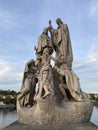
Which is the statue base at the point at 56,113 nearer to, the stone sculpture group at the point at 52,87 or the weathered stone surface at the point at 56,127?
the stone sculpture group at the point at 52,87

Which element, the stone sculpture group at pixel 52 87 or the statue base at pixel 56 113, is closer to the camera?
the statue base at pixel 56 113

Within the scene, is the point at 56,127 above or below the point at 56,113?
below

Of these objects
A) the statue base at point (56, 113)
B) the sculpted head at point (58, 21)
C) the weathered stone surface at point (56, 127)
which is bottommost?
the weathered stone surface at point (56, 127)

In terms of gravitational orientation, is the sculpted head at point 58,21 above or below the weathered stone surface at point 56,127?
above

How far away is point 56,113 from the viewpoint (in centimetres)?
1012

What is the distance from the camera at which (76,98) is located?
35.4 feet

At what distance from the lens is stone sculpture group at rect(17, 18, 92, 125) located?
33.4 feet

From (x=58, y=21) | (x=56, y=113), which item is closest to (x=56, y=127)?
(x=56, y=113)

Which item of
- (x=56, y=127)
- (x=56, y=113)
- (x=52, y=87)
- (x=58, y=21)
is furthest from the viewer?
(x=58, y=21)

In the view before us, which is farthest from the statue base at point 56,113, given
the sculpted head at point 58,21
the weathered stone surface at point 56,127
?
the sculpted head at point 58,21

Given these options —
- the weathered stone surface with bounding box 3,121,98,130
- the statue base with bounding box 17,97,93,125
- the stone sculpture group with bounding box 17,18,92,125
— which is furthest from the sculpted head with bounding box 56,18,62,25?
the weathered stone surface with bounding box 3,121,98,130

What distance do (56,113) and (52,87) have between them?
3.55ft

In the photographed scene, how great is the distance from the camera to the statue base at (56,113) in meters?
10.1

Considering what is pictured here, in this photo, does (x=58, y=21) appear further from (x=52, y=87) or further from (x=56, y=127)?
(x=56, y=127)
